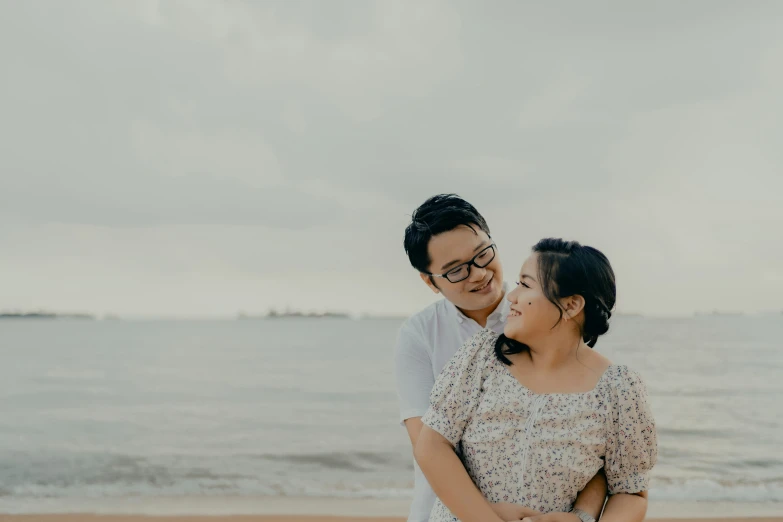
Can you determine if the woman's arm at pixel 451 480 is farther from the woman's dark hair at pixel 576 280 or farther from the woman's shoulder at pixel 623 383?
the woman's shoulder at pixel 623 383

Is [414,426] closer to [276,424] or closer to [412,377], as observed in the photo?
[412,377]

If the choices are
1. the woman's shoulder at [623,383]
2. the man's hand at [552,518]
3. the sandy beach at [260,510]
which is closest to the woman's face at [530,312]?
the woman's shoulder at [623,383]

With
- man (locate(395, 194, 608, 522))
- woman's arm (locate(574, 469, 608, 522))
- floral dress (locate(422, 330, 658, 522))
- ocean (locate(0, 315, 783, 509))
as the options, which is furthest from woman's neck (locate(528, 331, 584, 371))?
ocean (locate(0, 315, 783, 509))

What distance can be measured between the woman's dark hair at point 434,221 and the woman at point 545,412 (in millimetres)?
505

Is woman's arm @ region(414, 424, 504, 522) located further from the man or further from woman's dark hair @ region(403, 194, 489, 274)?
woman's dark hair @ region(403, 194, 489, 274)

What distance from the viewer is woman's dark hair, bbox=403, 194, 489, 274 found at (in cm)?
256

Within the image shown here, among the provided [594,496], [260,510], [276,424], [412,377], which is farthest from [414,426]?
[276,424]

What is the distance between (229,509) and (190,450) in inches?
196

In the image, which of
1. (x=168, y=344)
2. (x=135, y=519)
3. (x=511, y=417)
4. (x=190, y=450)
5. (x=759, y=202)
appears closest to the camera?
(x=511, y=417)

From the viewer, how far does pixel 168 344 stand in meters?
34.7

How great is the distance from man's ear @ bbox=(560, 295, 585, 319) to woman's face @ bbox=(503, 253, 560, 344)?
0.03 meters

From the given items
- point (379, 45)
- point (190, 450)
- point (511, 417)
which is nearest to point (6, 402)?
point (190, 450)

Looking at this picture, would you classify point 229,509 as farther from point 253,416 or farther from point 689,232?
point 689,232

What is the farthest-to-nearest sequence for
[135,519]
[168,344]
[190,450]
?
[168,344]
[190,450]
[135,519]
